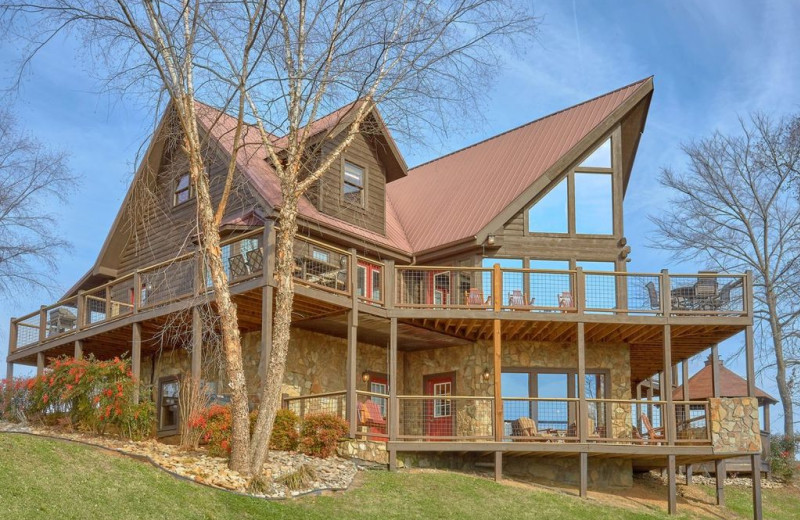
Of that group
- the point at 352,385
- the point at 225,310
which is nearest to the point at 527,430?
the point at 352,385

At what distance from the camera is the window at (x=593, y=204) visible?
24062 mm

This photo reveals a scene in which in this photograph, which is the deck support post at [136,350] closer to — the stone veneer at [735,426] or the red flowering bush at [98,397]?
the red flowering bush at [98,397]

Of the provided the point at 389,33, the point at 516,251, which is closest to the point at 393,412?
the point at 516,251

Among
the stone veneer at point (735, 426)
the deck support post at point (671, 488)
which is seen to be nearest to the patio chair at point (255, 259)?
the deck support post at point (671, 488)

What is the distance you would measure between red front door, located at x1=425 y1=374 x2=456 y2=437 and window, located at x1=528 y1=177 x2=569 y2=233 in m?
4.16

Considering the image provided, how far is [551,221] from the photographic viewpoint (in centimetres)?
2403

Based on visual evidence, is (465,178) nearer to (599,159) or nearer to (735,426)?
(599,159)

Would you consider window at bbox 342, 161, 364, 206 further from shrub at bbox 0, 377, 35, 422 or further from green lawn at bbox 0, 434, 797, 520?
shrub at bbox 0, 377, 35, 422

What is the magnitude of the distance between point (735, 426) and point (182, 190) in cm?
1402

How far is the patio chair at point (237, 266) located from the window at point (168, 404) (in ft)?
13.8

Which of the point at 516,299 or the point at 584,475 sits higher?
the point at 516,299

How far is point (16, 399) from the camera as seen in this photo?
21.1 m

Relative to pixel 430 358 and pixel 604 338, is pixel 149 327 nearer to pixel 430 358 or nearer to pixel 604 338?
pixel 430 358

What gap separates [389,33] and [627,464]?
11.3 m
